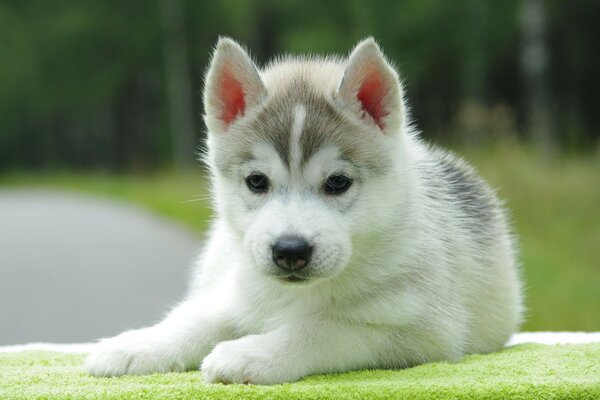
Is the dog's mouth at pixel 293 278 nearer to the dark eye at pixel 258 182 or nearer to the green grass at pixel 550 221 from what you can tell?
the dark eye at pixel 258 182

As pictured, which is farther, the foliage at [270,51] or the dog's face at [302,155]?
the foliage at [270,51]

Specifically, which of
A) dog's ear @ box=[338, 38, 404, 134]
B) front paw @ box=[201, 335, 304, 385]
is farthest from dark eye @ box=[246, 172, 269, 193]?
front paw @ box=[201, 335, 304, 385]

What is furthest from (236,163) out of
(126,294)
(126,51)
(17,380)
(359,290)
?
(126,51)

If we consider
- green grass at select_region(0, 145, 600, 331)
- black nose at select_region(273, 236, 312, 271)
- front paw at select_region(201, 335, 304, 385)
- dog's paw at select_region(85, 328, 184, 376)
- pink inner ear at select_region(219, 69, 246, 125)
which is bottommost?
green grass at select_region(0, 145, 600, 331)

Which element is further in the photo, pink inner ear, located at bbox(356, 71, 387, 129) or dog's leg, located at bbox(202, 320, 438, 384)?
pink inner ear, located at bbox(356, 71, 387, 129)

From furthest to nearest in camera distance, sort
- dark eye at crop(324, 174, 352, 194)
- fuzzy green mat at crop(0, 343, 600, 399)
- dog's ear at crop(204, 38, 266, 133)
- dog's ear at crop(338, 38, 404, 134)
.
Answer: dog's ear at crop(204, 38, 266, 133) → dog's ear at crop(338, 38, 404, 134) → dark eye at crop(324, 174, 352, 194) → fuzzy green mat at crop(0, 343, 600, 399)

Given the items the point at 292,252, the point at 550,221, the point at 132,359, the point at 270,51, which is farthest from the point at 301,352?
the point at 270,51

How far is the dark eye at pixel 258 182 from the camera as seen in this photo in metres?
3.66

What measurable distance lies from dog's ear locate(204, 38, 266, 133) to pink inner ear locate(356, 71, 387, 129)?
0.45 m

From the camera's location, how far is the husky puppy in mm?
3482

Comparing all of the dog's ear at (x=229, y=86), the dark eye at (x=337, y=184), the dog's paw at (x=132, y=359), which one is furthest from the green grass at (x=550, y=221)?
the dark eye at (x=337, y=184)

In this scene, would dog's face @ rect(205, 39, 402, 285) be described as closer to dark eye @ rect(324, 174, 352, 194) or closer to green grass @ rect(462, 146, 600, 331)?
dark eye @ rect(324, 174, 352, 194)

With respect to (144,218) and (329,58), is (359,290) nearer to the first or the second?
(329,58)

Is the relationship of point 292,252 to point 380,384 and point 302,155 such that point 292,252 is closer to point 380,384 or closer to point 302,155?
point 302,155
